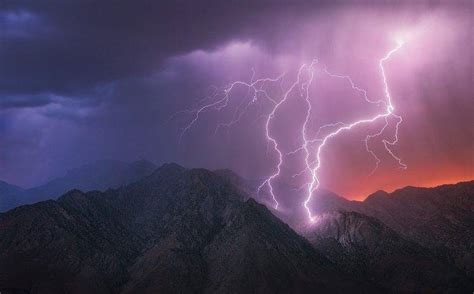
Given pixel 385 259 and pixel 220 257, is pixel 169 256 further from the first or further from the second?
pixel 385 259

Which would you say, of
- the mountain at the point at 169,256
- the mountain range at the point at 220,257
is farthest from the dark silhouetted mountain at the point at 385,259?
the mountain at the point at 169,256

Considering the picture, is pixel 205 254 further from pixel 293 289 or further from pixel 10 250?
pixel 10 250

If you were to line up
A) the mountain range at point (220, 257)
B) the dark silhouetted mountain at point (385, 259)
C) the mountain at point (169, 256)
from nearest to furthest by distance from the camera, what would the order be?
the mountain at point (169, 256) → the mountain range at point (220, 257) → the dark silhouetted mountain at point (385, 259)

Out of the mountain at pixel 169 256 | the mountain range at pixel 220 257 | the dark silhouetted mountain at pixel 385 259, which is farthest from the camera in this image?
the dark silhouetted mountain at pixel 385 259

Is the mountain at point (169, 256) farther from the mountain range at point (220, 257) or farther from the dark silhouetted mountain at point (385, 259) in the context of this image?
the dark silhouetted mountain at point (385, 259)

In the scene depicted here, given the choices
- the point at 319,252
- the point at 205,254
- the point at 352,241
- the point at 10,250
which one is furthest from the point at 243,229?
the point at 10,250

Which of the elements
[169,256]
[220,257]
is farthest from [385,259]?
[169,256]
